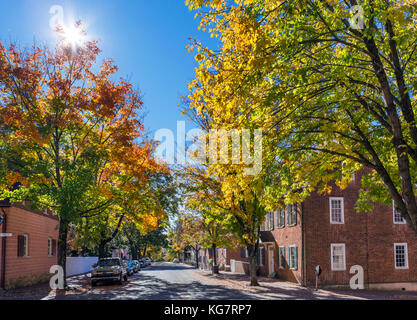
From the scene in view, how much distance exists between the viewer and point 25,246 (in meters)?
27.6

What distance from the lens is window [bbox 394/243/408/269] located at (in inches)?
1188

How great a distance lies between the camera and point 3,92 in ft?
71.6

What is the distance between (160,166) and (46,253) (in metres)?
11.5

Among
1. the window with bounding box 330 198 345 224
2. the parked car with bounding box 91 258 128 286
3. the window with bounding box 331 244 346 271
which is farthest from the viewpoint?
the window with bounding box 330 198 345 224

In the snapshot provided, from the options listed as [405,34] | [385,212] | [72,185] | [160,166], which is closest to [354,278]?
[385,212]

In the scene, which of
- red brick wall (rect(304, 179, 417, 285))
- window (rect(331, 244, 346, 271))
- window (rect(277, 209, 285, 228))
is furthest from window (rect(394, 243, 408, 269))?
window (rect(277, 209, 285, 228))

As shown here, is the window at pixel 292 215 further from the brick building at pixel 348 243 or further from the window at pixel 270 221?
the window at pixel 270 221

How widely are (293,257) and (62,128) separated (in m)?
18.3

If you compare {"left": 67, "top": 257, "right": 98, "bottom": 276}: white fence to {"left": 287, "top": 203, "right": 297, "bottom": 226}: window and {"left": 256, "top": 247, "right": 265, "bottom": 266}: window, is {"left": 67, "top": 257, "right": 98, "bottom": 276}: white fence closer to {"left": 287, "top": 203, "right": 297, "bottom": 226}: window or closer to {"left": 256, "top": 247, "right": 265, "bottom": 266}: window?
{"left": 256, "top": 247, "right": 265, "bottom": 266}: window

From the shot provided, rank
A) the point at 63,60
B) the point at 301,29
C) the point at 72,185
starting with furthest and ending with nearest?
the point at 63,60 < the point at 72,185 < the point at 301,29

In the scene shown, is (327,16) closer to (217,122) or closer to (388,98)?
(388,98)

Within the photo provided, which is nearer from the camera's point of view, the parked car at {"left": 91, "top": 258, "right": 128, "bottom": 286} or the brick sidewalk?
the brick sidewalk

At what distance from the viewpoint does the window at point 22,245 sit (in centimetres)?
2606

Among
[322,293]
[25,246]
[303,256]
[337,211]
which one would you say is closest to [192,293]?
→ [322,293]
